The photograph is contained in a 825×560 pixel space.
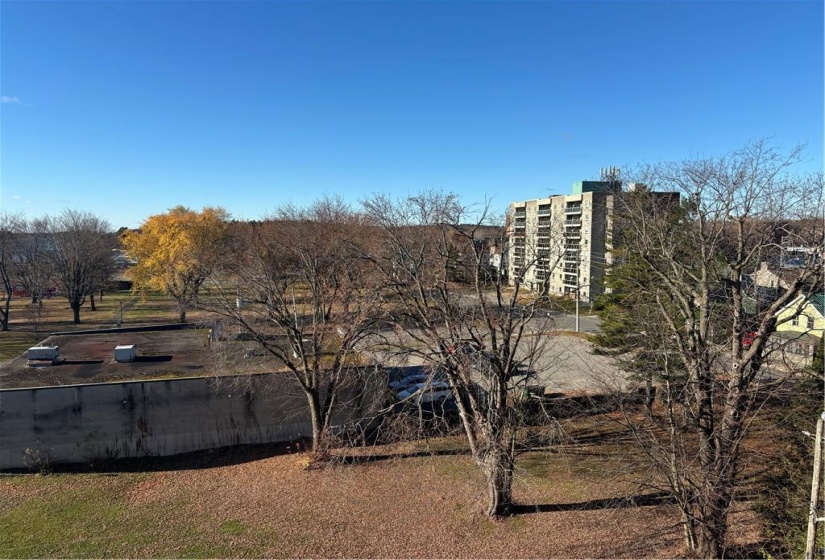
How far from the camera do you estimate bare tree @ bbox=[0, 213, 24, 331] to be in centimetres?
3456

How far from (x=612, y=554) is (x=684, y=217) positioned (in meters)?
8.75

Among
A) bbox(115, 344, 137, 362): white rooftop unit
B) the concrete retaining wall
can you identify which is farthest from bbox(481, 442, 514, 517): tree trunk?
bbox(115, 344, 137, 362): white rooftop unit

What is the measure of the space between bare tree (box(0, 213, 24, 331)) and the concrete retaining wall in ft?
77.7

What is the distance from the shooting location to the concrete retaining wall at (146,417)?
14.9m

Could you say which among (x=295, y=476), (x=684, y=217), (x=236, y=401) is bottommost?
(x=295, y=476)

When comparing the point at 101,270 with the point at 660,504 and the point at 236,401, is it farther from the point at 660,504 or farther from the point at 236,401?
the point at 660,504

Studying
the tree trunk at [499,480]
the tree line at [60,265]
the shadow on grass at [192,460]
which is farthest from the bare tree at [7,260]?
the tree trunk at [499,480]

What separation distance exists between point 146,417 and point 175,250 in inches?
861

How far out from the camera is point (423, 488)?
41.7ft

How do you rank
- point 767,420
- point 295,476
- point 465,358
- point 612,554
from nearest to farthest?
point 612,554 → point 465,358 → point 767,420 → point 295,476

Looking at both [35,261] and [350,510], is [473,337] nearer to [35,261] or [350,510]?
[350,510]

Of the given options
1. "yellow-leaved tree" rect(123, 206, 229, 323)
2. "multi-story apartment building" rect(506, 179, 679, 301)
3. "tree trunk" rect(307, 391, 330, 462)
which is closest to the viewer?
"tree trunk" rect(307, 391, 330, 462)

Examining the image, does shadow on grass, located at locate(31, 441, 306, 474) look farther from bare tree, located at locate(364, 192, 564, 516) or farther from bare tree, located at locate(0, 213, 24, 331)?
bare tree, located at locate(0, 213, 24, 331)

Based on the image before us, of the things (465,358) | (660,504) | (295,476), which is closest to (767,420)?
(660,504)
